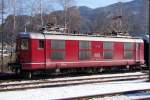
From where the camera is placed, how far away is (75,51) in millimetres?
28109

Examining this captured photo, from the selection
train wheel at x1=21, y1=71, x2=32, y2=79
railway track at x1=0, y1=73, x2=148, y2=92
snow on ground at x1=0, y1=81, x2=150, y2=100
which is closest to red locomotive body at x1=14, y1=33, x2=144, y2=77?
train wheel at x1=21, y1=71, x2=32, y2=79

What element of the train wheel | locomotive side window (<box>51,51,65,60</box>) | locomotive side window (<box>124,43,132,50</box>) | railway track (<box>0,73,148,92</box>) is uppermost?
locomotive side window (<box>124,43,132,50</box>)

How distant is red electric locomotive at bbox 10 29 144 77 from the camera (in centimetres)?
A: 2544

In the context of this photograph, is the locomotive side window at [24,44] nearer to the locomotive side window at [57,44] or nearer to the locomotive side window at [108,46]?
the locomotive side window at [57,44]

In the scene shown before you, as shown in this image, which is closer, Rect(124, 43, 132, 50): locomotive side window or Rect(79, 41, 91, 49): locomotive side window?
Rect(79, 41, 91, 49): locomotive side window

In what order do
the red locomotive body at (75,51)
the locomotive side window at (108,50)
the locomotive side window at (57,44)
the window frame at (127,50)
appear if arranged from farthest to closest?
the window frame at (127,50) < the locomotive side window at (108,50) < the locomotive side window at (57,44) < the red locomotive body at (75,51)

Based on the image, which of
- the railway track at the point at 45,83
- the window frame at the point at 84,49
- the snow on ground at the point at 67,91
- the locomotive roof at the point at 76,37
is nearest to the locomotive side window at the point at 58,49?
the locomotive roof at the point at 76,37

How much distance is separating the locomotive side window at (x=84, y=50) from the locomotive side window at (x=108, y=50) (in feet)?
5.91

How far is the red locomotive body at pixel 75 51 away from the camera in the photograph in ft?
83.5

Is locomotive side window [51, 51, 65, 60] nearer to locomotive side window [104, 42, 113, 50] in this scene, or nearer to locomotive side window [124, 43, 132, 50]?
locomotive side window [104, 42, 113, 50]

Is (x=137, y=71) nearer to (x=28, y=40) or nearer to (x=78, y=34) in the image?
(x=78, y=34)

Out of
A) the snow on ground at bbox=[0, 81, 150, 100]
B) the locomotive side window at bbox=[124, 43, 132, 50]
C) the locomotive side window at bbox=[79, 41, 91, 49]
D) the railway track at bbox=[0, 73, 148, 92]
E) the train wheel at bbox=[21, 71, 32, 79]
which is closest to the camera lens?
the snow on ground at bbox=[0, 81, 150, 100]

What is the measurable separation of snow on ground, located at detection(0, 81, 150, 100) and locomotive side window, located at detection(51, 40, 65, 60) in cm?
537

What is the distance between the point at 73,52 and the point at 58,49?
4.91 feet
